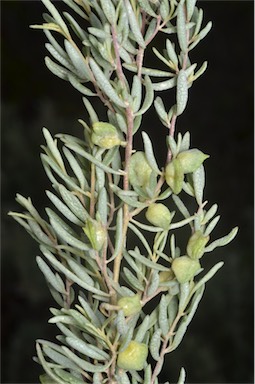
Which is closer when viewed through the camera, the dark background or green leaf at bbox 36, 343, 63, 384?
green leaf at bbox 36, 343, 63, 384

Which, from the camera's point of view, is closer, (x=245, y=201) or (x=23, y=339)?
(x=23, y=339)

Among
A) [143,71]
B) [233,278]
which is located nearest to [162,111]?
[143,71]

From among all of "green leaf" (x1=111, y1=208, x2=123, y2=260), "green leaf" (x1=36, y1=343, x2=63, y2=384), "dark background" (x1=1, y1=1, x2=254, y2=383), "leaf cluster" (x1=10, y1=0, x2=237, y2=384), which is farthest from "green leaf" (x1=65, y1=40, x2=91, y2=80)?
"dark background" (x1=1, y1=1, x2=254, y2=383)

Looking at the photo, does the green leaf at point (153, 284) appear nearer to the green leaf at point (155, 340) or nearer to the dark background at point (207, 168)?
the green leaf at point (155, 340)

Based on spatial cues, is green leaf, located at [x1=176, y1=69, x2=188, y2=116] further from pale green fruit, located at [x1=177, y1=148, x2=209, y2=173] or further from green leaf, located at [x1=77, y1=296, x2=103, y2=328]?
green leaf, located at [x1=77, y1=296, x2=103, y2=328]

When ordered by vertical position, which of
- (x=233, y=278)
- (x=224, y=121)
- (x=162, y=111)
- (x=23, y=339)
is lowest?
(x=23, y=339)

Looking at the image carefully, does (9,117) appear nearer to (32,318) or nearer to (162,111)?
(32,318)
